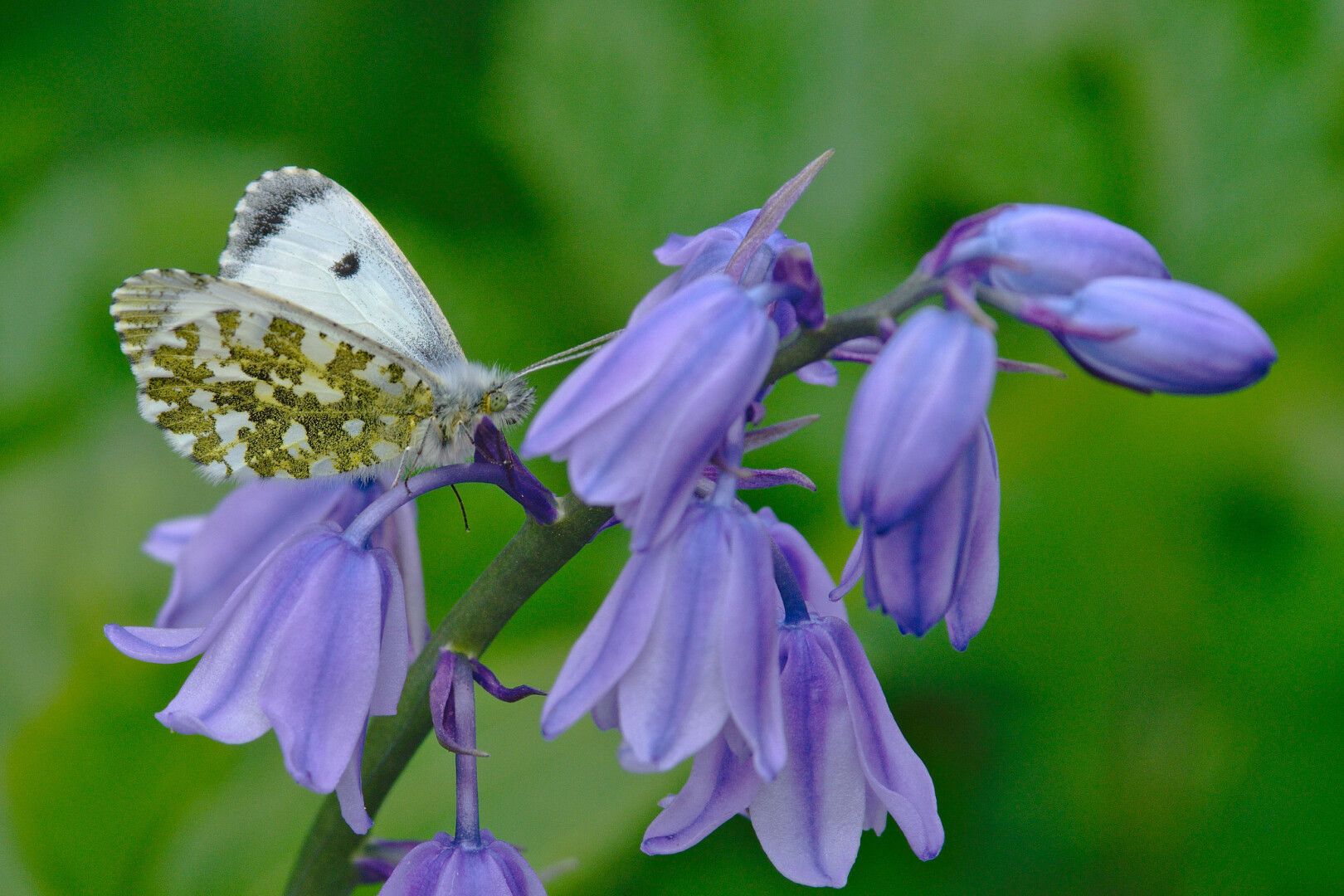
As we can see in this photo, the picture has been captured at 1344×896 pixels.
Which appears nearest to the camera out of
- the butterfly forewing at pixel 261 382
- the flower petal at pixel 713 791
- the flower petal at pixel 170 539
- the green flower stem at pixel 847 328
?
the green flower stem at pixel 847 328

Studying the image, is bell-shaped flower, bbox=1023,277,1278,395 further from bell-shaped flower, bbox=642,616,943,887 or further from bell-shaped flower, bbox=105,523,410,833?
bell-shaped flower, bbox=105,523,410,833

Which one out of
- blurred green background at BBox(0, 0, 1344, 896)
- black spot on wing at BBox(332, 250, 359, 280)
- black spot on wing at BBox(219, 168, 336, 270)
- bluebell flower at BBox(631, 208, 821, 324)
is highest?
black spot on wing at BBox(219, 168, 336, 270)

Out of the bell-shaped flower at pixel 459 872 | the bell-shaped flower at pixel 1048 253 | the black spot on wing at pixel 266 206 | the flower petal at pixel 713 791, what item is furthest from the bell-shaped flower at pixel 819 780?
the black spot on wing at pixel 266 206

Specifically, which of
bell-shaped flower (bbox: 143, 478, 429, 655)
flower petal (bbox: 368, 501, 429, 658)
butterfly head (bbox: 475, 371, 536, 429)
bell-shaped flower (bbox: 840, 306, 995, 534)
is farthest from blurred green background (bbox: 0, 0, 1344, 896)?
bell-shaped flower (bbox: 840, 306, 995, 534)

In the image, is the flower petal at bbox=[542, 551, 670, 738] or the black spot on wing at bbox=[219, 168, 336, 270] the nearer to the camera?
the flower petal at bbox=[542, 551, 670, 738]

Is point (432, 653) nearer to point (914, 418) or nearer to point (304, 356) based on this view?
point (304, 356)

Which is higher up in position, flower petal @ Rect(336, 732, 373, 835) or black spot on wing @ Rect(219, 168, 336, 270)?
black spot on wing @ Rect(219, 168, 336, 270)

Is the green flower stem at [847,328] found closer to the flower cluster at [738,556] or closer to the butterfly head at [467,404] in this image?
the flower cluster at [738,556]
